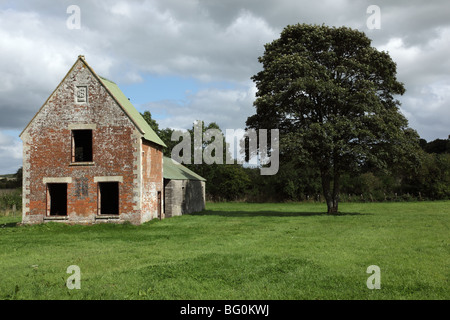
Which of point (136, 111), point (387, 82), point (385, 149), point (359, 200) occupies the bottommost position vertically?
point (359, 200)

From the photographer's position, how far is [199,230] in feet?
69.6

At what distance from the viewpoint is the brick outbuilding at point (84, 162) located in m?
24.0

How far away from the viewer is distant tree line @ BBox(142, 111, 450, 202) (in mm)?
55125

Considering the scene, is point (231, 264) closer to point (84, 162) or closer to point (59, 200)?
point (84, 162)

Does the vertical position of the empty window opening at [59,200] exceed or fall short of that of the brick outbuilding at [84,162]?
it falls short

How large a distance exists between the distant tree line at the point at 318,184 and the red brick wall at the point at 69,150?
3242 cm

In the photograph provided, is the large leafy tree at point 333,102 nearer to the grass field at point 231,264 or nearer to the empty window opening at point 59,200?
the grass field at point 231,264

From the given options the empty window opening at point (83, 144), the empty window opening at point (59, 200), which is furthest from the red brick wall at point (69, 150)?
the empty window opening at point (59, 200)

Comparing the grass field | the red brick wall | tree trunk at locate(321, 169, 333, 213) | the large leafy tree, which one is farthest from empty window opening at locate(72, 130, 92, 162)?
tree trunk at locate(321, 169, 333, 213)

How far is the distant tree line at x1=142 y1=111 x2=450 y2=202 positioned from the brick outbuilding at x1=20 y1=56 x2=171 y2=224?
32315mm

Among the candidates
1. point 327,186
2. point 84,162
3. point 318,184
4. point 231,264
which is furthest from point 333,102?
point 318,184
